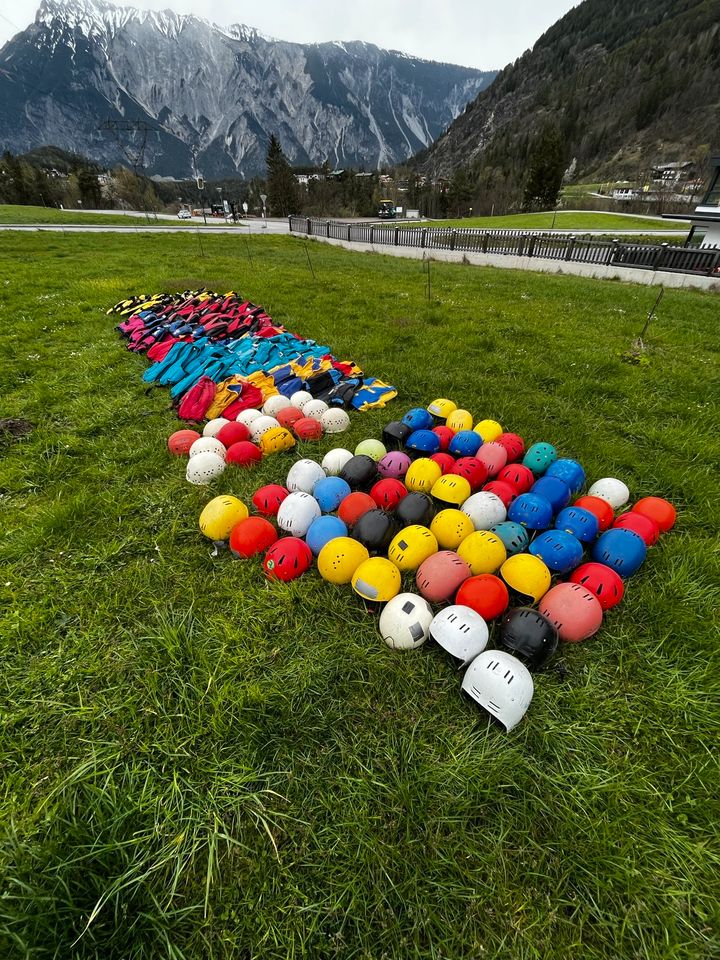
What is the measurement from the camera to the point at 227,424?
13.9ft

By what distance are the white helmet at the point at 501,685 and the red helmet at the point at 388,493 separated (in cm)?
139

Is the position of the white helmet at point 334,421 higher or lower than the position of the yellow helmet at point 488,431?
lower

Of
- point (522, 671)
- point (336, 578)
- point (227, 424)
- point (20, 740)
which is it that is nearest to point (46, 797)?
point (20, 740)

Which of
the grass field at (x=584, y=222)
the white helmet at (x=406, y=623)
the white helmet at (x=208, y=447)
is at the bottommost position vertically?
the white helmet at (x=406, y=623)

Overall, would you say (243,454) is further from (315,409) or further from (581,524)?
(581,524)

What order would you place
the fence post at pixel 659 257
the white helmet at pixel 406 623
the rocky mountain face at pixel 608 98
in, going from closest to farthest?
1. the white helmet at pixel 406 623
2. the fence post at pixel 659 257
3. the rocky mountain face at pixel 608 98

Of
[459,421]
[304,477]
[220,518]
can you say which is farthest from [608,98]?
[220,518]

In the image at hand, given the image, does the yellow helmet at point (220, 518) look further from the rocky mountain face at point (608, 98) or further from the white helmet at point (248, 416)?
the rocky mountain face at point (608, 98)

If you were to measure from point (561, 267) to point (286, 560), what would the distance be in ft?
57.6

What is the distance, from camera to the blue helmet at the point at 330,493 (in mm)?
3240

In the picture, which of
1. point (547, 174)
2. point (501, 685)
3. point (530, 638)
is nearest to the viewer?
point (501, 685)

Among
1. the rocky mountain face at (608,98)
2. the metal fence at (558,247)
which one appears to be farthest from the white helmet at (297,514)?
the rocky mountain face at (608,98)

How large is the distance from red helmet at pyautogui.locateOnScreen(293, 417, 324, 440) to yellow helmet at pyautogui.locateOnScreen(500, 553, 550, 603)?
2410mm

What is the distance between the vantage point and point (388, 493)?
3.27 m
